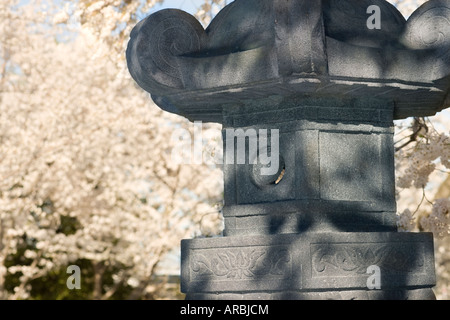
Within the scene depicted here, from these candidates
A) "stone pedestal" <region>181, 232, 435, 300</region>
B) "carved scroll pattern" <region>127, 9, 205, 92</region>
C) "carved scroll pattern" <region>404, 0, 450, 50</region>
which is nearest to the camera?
"stone pedestal" <region>181, 232, 435, 300</region>

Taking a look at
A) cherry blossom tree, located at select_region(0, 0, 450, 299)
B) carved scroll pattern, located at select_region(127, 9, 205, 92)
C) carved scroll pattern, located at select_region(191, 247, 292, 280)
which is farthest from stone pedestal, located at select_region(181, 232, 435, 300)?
cherry blossom tree, located at select_region(0, 0, 450, 299)

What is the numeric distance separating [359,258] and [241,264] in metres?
0.67

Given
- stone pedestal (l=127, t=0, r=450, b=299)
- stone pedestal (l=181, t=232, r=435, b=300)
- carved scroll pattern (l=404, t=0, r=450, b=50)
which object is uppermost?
carved scroll pattern (l=404, t=0, r=450, b=50)

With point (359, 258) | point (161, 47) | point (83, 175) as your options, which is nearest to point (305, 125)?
point (359, 258)

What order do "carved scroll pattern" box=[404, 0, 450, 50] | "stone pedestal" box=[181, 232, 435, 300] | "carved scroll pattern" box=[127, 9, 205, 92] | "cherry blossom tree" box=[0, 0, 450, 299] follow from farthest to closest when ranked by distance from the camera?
"cherry blossom tree" box=[0, 0, 450, 299]
"carved scroll pattern" box=[127, 9, 205, 92]
"carved scroll pattern" box=[404, 0, 450, 50]
"stone pedestal" box=[181, 232, 435, 300]

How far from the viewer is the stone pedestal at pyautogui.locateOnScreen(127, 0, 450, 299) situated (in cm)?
372

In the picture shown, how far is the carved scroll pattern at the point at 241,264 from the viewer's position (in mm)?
3761

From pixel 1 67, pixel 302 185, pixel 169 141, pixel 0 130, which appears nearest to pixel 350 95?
pixel 302 185

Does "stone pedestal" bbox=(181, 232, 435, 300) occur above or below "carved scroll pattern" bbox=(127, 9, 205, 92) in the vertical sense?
below

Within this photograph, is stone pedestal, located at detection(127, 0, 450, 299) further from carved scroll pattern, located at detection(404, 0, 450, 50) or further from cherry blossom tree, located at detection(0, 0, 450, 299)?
cherry blossom tree, located at detection(0, 0, 450, 299)

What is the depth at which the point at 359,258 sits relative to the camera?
12.3ft

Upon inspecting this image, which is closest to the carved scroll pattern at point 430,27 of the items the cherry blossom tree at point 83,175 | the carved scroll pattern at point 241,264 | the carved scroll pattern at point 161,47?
the carved scroll pattern at point 161,47

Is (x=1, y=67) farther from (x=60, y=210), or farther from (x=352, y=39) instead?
(x=352, y=39)

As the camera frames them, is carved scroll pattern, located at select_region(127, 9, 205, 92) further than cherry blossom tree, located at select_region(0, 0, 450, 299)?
No
